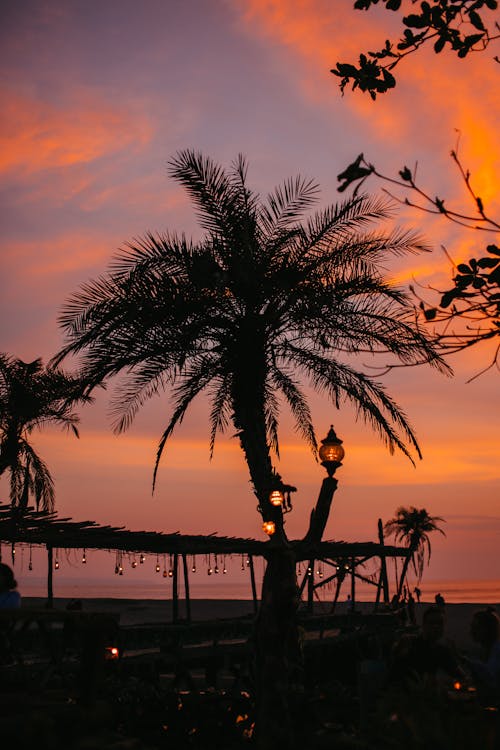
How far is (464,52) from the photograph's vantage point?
5344mm

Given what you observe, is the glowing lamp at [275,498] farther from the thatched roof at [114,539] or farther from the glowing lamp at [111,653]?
the glowing lamp at [111,653]

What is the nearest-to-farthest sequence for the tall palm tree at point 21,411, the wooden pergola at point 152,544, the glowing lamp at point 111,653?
1. the glowing lamp at point 111,653
2. the wooden pergola at point 152,544
3. the tall palm tree at point 21,411

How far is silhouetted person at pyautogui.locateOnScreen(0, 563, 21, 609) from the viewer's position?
9.38 metres

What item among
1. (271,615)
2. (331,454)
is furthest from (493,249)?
(331,454)

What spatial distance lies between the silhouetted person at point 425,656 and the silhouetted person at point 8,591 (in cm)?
429

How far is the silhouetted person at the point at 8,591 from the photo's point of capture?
30.8 ft

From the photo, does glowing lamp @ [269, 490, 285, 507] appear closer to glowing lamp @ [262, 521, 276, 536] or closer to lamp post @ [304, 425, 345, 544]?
glowing lamp @ [262, 521, 276, 536]

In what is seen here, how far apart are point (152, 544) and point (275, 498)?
19.5ft

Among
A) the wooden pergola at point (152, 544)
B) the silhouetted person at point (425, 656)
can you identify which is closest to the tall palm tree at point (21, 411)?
the wooden pergola at point (152, 544)

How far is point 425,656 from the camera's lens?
7508 millimetres

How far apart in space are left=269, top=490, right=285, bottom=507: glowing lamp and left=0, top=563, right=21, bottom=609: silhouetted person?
15.2ft

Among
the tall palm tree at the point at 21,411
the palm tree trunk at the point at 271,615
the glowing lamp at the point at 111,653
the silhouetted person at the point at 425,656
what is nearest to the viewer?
the palm tree trunk at the point at 271,615

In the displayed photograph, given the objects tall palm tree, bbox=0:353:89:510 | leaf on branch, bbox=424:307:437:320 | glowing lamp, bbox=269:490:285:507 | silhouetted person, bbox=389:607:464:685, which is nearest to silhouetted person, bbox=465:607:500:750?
silhouetted person, bbox=389:607:464:685

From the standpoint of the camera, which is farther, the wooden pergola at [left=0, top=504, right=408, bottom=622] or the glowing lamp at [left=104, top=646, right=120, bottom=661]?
the wooden pergola at [left=0, top=504, right=408, bottom=622]
